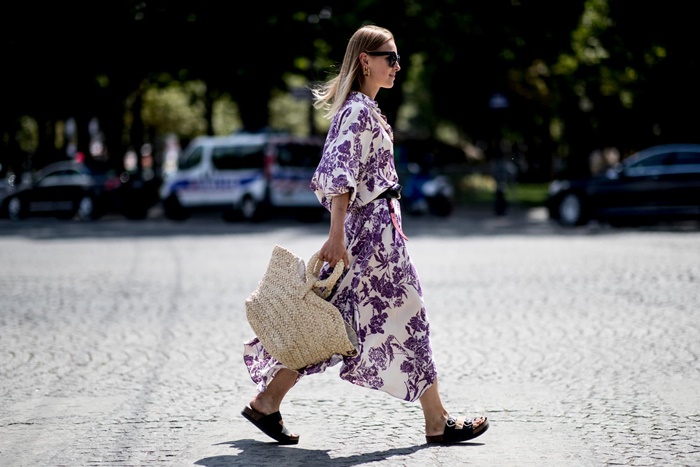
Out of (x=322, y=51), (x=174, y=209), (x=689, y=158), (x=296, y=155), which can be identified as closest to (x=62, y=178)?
(x=174, y=209)

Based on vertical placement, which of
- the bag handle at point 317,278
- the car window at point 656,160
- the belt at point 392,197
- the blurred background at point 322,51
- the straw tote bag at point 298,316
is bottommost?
the straw tote bag at point 298,316

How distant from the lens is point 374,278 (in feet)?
17.1

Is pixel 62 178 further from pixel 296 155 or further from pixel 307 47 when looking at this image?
pixel 307 47

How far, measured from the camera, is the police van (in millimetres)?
26703

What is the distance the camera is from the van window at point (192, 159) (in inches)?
1102

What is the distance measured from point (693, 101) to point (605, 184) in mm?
8516

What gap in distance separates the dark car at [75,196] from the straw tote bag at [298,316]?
24.9 m

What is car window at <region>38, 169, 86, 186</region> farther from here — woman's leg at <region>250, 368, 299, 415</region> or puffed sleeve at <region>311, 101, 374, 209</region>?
puffed sleeve at <region>311, 101, 374, 209</region>

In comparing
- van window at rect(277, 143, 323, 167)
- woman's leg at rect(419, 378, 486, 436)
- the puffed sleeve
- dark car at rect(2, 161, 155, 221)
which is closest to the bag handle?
the puffed sleeve

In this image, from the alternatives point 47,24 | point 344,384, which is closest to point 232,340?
point 344,384

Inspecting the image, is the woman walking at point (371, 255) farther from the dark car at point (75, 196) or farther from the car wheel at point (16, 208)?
the car wheel at point (16, 208)

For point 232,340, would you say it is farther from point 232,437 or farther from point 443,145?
point 443,145

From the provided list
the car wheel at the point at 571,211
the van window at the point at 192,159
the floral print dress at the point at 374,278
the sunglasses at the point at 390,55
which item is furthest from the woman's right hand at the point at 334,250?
the van window at the point at 192,159

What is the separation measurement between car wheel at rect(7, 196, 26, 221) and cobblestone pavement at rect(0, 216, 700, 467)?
15.6 metres
